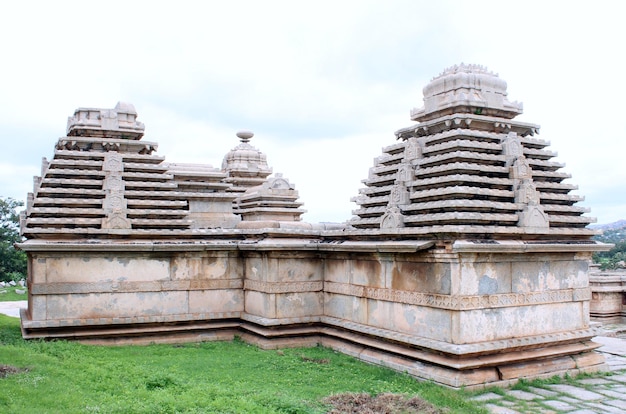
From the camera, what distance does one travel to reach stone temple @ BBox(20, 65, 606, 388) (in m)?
10.9

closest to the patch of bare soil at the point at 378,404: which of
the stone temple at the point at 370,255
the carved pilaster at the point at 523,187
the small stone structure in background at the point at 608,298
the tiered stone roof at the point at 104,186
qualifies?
the stone temple at the point at 370,255

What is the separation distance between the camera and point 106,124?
15.8m

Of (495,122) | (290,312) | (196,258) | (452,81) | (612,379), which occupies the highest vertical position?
(452,81)

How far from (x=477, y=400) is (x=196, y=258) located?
25.3 ft

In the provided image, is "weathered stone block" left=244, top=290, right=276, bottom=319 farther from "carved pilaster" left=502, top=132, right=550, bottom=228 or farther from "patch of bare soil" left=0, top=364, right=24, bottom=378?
"carved pilaster" left=502, top=132, right=550, bottom=228

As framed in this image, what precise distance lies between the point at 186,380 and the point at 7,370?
281 cm

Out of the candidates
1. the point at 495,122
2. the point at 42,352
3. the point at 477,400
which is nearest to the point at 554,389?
the point at 477,400

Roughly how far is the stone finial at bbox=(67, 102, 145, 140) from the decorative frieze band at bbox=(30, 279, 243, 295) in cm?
407

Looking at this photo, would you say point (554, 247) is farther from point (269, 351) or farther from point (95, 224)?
point (95, 224)

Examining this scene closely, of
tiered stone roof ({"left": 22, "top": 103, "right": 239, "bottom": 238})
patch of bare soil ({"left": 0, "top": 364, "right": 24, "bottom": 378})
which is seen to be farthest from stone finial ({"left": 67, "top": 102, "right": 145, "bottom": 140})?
Answer: patch of bare soil ({"left": 0, "top": 364, "right": 24, "bottom": 378})

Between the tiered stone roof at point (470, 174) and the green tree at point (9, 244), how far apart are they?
70.1ft

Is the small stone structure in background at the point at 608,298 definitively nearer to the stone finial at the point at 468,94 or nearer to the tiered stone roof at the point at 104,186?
the stone finial at the point at 468,94

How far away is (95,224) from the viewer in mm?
14320

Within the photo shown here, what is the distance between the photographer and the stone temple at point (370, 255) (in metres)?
10.9
